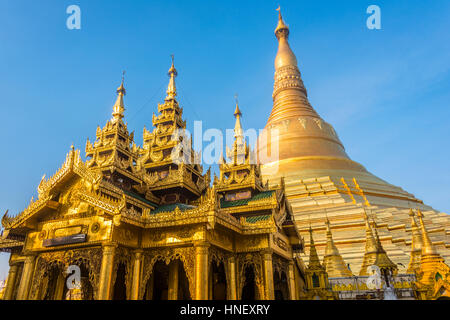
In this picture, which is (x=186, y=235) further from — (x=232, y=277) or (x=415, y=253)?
(x=415, y=253)

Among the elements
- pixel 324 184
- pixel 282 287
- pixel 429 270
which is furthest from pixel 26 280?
pixel 324 184

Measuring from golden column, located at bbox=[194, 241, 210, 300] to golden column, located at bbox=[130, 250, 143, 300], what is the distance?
101 inches

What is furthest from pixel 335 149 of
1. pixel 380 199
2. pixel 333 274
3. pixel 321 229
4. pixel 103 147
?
pixel 103 147

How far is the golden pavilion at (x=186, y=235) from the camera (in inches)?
539

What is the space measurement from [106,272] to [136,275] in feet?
4.83

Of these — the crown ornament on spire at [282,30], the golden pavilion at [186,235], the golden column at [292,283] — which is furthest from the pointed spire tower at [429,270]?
the crown ornament on spire at [282,30]

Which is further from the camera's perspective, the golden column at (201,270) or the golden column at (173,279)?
the golden column at (173,279)

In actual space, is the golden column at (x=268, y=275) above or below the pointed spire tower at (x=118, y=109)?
below

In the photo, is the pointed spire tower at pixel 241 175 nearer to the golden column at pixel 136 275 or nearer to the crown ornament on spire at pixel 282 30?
the golden column at pixel 136 275

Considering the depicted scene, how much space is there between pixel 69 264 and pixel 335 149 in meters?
41.6

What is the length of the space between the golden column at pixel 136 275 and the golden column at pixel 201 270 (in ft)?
8.42

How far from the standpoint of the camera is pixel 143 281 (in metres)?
13.8

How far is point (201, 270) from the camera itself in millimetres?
12961
